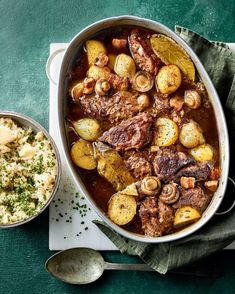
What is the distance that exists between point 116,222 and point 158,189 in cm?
32

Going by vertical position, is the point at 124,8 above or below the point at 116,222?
above

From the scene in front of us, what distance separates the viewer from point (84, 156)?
3559mm

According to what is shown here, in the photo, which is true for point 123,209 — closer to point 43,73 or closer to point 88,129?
point 88,129

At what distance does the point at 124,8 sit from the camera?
405 cm

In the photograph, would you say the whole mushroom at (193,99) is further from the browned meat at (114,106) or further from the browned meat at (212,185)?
the browned meat at (212,185)

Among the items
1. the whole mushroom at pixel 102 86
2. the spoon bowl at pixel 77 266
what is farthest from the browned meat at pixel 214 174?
the spoon bowl at pixel 77 266

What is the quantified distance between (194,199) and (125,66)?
2.97ft

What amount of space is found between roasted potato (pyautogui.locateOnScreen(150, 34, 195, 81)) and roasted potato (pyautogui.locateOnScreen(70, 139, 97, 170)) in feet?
2.33

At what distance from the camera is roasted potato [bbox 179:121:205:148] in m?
3.49

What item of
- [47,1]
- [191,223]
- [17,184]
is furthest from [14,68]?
[191,223]

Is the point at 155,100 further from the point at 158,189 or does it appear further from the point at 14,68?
the point at 14,68

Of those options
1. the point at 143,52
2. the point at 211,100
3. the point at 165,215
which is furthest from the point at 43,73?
the point at 165,215

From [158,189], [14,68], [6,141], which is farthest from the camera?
[14,68]

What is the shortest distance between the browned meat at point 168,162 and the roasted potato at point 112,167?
7.0 inches
